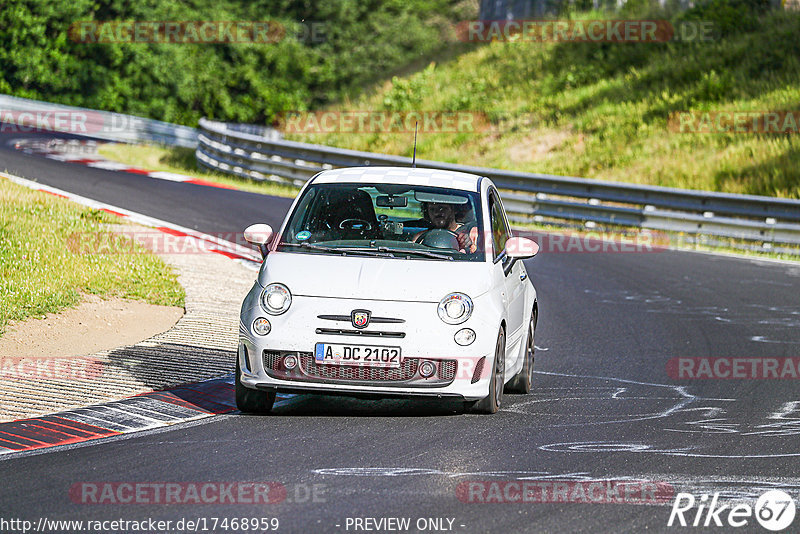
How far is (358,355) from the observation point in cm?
785

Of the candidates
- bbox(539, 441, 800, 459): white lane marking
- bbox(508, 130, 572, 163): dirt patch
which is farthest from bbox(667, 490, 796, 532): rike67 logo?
bbox(508, 130, 572, 163): dirt patch

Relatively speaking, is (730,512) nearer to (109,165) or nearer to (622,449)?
(622,449)

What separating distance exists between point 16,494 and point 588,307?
30.9 feet

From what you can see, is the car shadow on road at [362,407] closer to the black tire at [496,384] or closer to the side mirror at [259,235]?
the black tire at [496,384]

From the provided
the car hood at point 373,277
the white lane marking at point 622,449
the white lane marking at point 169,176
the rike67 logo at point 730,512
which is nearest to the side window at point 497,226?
the car hood at point 373,277

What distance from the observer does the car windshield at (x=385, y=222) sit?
8.69 m

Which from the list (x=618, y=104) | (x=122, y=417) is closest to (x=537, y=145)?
(x=618, y=104)

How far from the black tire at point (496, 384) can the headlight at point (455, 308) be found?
0.36 metres

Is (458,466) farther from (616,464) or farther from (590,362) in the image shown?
(590,362)

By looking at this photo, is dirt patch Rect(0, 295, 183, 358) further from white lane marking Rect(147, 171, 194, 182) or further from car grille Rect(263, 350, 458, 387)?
white lane marking Rect(147, 171, 194, 182)

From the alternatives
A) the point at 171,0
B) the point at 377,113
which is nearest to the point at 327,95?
the point at 171,0

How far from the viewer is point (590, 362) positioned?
11.0 metres

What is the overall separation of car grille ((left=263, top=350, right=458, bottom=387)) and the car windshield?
964mm

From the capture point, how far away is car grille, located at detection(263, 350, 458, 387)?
7.89 metres
